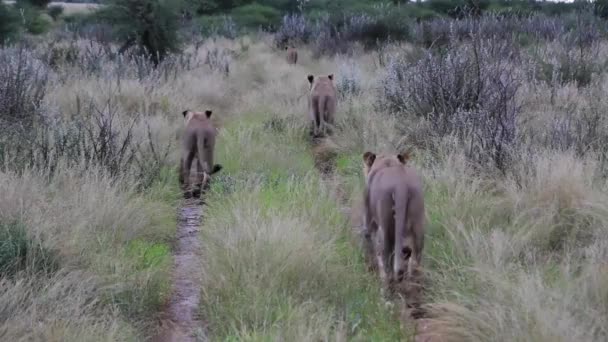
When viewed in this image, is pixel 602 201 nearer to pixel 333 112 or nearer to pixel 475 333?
pixel 475 333

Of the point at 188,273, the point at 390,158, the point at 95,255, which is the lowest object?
the point at 188,273

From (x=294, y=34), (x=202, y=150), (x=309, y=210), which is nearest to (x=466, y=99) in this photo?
(x=202, y=150)

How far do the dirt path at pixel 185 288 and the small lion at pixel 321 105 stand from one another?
4265 mm

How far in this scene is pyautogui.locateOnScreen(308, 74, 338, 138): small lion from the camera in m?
12.0

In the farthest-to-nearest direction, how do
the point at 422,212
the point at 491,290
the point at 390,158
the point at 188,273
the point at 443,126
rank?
the point at 443,126, the point at 188,273, the point at 390,158, the point at 422,212, the point at 491,290

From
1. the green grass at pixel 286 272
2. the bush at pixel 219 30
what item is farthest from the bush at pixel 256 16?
the green grass at pixel 286 272

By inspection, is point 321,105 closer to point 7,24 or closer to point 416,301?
point 416,301

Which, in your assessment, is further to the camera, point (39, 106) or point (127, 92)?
point (127, 92)

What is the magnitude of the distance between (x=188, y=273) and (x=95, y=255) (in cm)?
97

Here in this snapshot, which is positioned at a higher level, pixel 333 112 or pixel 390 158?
pixel 390 158

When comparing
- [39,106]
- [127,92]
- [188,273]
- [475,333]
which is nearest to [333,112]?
[127,92]

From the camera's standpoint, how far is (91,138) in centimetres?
791

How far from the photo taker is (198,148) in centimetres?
880

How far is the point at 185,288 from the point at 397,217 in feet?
5.84
